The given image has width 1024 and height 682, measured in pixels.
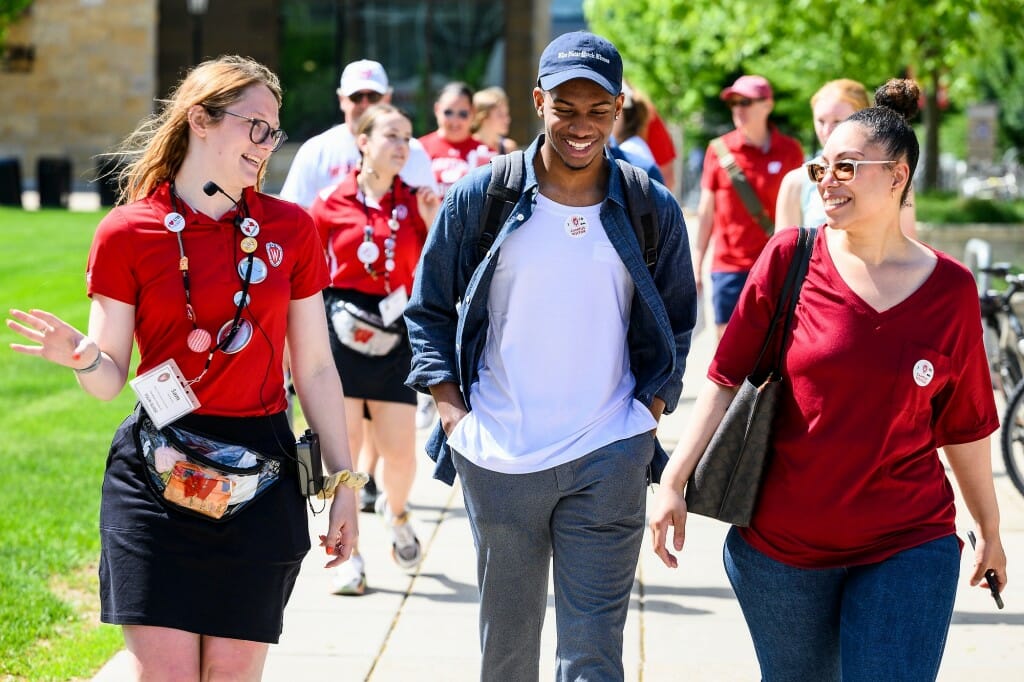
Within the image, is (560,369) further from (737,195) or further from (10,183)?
(10,183)

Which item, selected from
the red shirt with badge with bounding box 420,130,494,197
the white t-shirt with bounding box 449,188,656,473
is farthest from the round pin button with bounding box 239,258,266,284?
the red shirt with badge with bounding box 420,130,494,197

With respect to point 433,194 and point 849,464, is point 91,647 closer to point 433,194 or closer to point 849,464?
point 433,194

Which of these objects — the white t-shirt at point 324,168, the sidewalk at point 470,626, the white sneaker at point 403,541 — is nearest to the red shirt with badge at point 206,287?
the sidewalk at point 470,626

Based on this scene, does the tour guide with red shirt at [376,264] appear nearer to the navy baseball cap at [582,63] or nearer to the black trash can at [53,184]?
the navy baseball cap at [582,63]

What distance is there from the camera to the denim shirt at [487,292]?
3.72 metres

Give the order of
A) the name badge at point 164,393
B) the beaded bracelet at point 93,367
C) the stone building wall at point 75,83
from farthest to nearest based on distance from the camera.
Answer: the stone building wall at point 75,83
the name badge at point 164,393
the beaded bracelet at point 93,367

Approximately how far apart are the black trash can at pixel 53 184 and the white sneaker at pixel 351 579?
23174 mm

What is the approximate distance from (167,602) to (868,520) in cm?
163

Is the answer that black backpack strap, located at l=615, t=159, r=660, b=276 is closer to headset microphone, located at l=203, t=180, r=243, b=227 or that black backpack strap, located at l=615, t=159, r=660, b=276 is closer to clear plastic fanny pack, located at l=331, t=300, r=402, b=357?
headset microphone, located at l=203, t=180, r=243, b=227

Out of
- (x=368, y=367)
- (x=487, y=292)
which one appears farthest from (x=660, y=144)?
(x=487, y=292)

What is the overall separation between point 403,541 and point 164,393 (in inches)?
122

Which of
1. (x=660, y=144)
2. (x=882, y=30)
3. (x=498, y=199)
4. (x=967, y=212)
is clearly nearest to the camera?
(x=498, y=199)

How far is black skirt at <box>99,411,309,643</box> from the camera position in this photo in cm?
339

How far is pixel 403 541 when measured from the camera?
636 centimetres
